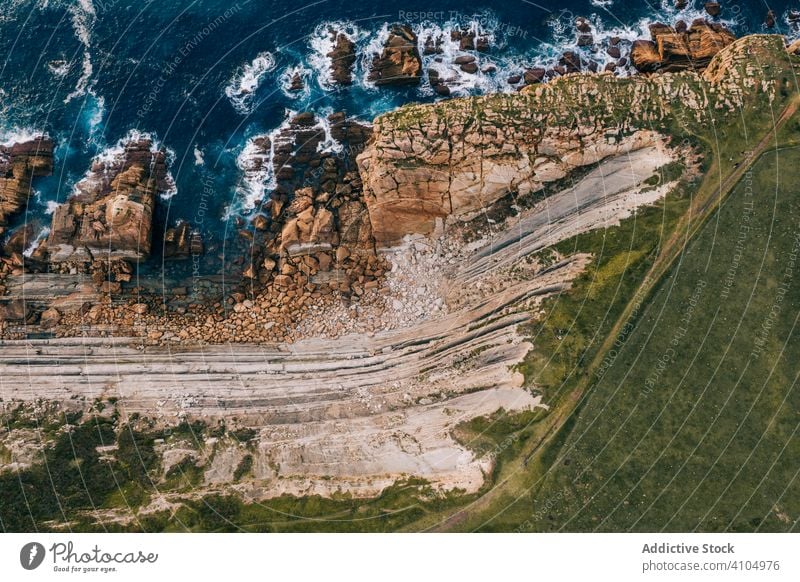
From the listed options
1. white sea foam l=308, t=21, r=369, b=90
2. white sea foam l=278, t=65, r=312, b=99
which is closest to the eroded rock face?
white sea foam l=278, t=65, r=312, b=99

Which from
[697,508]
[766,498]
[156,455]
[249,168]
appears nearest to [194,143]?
[249,168]

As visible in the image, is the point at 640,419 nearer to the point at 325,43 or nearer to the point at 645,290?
the point at 645,290

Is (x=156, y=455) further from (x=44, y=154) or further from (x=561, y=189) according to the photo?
(x=561, y=189)

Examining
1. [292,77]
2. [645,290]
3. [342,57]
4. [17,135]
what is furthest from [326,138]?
[645,290]

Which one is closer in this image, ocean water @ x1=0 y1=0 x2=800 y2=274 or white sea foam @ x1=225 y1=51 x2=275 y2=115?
ocean water @ x1=0 y1=0 x2=800 y2=274

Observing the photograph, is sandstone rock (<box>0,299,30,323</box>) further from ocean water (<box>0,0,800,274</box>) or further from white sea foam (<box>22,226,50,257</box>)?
ocean water (<box>0,0,800,274</box>)
